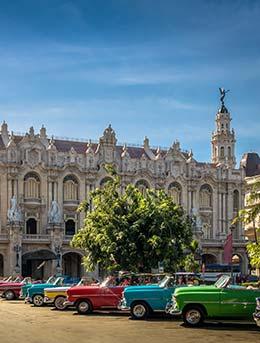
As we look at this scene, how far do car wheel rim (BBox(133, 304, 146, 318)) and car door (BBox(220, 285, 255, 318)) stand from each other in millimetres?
4091

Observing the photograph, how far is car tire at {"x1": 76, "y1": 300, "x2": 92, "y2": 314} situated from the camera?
95.9ft

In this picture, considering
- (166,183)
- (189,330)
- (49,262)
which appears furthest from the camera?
(166,183)

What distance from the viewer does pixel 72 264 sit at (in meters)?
78.7

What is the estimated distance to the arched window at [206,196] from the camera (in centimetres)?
8731

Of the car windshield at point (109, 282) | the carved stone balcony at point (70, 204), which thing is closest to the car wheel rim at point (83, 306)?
the car windshield at point (109, 282)

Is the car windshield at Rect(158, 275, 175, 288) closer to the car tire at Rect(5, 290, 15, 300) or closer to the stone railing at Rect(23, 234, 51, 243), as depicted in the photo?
the car tire at Rect(5, 290, 15, 300)

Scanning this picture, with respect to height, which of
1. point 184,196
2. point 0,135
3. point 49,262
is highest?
point 0,135

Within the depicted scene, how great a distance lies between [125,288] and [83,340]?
7.88 meters

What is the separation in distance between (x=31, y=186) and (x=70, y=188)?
4838 mm

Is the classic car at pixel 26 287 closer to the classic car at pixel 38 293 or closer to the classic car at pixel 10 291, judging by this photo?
the classic car at pixel 38 293

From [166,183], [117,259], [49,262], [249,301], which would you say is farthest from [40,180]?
[249,301]

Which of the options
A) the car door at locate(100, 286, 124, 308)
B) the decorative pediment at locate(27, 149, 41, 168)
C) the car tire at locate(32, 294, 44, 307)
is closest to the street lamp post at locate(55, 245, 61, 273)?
the decorative pediment at locate(27, 149, 41, 168)

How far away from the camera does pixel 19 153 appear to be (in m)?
75.1

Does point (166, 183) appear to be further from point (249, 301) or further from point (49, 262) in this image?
point (249, 301)
